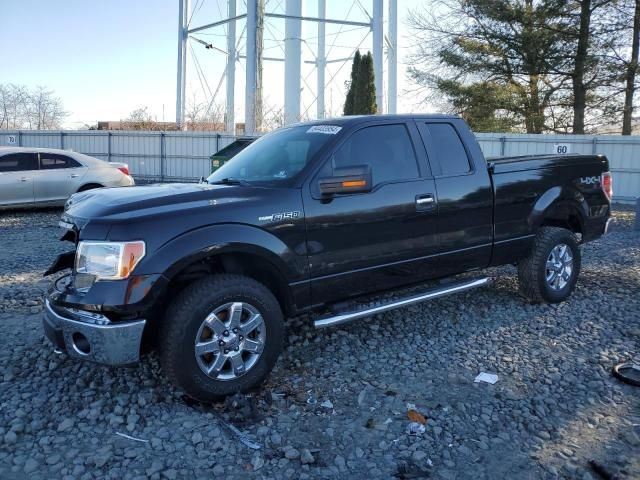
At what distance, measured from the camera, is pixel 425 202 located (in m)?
4.81

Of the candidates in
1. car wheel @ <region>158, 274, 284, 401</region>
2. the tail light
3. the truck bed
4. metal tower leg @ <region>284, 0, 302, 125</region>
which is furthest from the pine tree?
car wheel @ <region>158, 274, 284, 401</region>

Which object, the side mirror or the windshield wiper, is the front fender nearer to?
the side mirror

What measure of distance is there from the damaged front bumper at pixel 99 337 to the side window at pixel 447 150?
2.88 metres

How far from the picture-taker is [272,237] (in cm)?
399

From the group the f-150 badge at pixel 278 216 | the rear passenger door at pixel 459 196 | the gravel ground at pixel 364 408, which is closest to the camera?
the gravel ground at pixel 364 408

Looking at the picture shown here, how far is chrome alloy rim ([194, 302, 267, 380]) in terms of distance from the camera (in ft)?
12.2

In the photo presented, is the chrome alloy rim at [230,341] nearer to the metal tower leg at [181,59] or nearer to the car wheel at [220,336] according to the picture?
the car wheel at [220,336]

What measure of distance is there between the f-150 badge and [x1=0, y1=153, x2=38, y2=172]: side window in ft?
32.4

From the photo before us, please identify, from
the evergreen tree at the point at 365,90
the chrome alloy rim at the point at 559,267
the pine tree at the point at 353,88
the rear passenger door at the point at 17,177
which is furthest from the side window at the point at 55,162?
the pine tree at the point at 353,88

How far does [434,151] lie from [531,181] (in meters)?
1.24

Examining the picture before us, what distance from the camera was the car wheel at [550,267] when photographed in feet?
19.0

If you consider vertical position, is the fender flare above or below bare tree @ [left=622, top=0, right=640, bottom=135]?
below

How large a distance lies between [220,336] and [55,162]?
10223mm

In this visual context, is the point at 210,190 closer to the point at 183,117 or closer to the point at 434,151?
the point at 434,151
